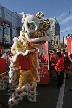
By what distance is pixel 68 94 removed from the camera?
730 cm

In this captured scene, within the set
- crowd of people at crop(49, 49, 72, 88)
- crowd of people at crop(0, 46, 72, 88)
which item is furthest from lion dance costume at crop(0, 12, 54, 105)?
crowd of people at crop(49, 49, 72, 88)

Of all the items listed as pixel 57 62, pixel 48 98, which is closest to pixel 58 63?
pixel 57 62

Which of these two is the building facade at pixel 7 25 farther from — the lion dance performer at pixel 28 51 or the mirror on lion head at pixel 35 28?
the mirror on lion head at pixel 35 28

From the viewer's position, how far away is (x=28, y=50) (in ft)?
18.8

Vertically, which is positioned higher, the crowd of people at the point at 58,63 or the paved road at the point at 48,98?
the crowd of people at the point at 58,63

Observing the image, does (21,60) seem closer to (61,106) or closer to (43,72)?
(61,106)

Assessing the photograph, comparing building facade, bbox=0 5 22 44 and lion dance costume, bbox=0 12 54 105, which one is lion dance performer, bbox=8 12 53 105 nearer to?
lion dance costume, bbox=0 12 54 105

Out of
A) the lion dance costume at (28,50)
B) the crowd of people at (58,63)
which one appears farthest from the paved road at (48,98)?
the crowd of people at (58,63)

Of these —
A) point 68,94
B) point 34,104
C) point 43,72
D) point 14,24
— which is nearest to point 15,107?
point 34,104

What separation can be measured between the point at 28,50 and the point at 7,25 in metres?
25.6

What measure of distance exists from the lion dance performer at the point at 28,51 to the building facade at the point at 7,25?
62.1 feet

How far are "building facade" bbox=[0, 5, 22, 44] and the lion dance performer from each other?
1894 cm

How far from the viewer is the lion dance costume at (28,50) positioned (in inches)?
227

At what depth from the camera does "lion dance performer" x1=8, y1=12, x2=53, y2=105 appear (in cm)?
576
